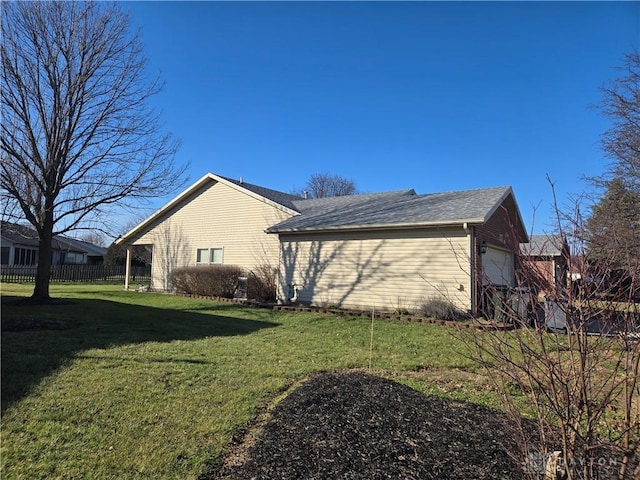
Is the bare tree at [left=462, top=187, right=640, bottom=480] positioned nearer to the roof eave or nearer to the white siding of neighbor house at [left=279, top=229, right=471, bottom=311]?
the white siding of neighbor house at [left=279, top=229, right=471, bottom=311]

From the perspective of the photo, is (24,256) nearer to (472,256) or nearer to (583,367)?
(472,256)

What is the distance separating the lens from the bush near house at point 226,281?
16000 millimetres

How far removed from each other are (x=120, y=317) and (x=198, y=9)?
8.07 m

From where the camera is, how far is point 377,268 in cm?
1322

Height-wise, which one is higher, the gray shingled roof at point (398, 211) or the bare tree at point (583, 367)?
the gray shingled roof at point (398, 211)

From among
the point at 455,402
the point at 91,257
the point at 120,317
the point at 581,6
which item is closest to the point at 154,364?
the point at 455,402

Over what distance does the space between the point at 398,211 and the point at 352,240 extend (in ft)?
6.64

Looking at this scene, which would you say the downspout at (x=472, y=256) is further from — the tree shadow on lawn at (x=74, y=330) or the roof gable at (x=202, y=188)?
the roof gable at (x=202, y=188)

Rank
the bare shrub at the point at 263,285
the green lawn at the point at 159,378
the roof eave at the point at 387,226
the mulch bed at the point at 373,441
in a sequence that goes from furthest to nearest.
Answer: the bare shrub at the point at 263,285 → the roof eave at the point at 387,226 → the green lawn at the point at 159,378 → the mulch bed at the point at 373,441

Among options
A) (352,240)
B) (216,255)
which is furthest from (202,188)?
(352,240)

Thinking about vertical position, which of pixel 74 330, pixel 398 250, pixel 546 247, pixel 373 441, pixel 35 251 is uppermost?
pixel 35 251

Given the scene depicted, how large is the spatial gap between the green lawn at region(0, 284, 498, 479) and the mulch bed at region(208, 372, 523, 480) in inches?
15.8

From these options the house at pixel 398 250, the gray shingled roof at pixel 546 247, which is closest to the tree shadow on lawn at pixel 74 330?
the house at pixel 398 250

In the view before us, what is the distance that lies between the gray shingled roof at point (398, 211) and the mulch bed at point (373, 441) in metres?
8.09
